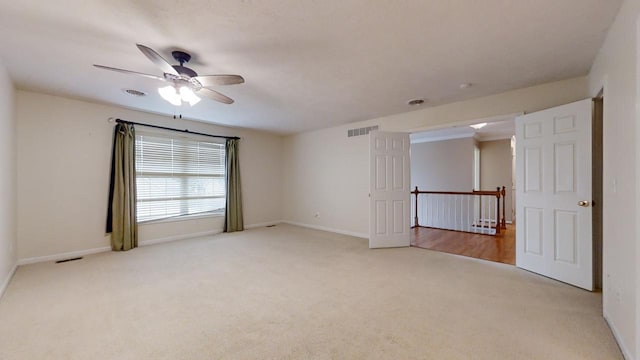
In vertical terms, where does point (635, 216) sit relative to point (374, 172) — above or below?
below

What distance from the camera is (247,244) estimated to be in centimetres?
488

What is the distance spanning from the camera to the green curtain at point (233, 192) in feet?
19.8

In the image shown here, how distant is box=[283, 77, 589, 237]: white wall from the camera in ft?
11.5

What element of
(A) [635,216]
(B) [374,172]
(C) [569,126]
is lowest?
(A) [635,216]

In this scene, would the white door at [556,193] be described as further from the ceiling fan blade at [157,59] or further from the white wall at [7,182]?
the white wall at [7,182]

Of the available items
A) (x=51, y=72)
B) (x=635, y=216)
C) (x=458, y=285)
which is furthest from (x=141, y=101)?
(x=635, y=216)

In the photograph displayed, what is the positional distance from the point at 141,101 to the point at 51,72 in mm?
1160

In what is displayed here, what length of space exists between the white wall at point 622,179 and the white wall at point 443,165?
201 inches

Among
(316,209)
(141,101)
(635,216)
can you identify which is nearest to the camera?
(635,216)

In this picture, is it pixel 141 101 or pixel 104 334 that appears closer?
pixel 104 334

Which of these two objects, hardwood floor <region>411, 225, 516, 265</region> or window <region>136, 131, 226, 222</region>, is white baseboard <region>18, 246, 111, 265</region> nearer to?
window <region>136, 131, 226, 222</region>

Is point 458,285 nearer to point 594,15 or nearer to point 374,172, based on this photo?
point 374,172

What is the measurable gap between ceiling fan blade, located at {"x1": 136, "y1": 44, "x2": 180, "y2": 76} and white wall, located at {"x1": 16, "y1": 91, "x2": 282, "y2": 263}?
9.90 ft

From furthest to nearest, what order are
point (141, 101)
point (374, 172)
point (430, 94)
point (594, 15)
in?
point (374, 172) → point (141, 101) → point (430, 94) → point (594, 15)
